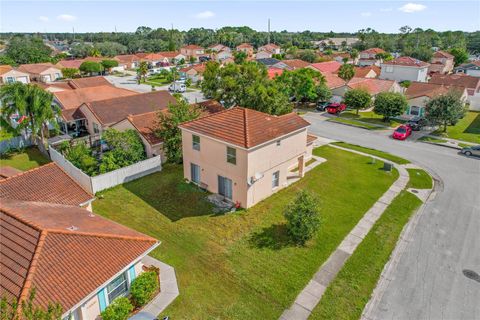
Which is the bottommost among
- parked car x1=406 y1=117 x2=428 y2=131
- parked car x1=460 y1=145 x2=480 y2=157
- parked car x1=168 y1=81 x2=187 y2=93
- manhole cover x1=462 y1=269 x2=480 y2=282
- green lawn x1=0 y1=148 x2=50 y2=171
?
manhole cover x1=462 y1=269 x2=480 y2=282

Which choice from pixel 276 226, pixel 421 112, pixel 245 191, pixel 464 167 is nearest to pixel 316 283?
pixel 276 226

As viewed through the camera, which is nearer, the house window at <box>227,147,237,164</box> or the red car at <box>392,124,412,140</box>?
the house window at <box>227,147,237,164</box>

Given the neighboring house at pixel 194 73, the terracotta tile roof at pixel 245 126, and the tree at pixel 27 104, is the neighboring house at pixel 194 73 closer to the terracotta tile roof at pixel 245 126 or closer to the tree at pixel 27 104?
the tree at pixel 27 104

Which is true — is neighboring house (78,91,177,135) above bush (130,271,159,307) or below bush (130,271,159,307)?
above

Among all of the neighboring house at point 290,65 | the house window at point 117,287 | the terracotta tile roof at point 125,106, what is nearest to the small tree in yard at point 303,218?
the house window at point 117,287

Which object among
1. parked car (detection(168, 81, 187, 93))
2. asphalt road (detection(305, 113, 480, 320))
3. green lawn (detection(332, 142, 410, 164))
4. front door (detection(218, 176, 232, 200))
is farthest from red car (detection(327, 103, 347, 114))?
parked car (detection(168, 81, 187, 93))

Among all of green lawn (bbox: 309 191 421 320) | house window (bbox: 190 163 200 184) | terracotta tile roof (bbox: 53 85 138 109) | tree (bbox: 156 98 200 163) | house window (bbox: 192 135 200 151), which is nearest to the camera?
green lawn (bbox: 309 191 421 320)

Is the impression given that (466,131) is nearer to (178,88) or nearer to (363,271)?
(363,271)

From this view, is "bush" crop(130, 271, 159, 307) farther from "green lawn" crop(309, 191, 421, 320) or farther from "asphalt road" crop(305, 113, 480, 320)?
"asphalt road" crop(305, 113, 480, 320)
